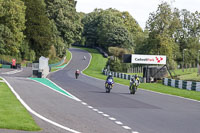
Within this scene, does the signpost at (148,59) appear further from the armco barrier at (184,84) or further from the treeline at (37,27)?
the treeline at (37,27)

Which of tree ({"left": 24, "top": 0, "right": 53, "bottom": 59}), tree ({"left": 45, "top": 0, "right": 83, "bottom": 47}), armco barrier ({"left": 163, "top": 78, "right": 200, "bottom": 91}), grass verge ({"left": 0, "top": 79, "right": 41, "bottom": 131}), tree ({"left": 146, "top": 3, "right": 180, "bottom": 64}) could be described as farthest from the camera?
tree ({"left": 45, "top": 0, "right": 83, "bottom": 47})

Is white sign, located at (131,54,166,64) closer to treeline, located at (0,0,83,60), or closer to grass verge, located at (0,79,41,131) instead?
treeline, located at (0,0,83,60)

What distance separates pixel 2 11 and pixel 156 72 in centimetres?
4141

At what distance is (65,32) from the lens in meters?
108

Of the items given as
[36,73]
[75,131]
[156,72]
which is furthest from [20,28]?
[75,131]

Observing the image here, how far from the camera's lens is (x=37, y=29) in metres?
93.1

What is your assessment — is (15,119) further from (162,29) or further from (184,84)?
(162,29)

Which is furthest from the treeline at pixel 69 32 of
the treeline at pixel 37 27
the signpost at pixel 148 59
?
the signpost at pixel 148 59

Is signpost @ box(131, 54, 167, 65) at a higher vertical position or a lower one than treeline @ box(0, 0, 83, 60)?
lower

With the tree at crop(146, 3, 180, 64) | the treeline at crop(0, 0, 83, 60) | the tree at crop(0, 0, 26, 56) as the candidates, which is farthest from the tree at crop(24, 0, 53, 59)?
the tree at crop(146, 3, 180, 64)

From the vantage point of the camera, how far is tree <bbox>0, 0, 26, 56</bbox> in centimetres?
7875

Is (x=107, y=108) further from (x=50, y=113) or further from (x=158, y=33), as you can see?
(x=158, y=33)

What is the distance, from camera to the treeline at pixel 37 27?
80812mm

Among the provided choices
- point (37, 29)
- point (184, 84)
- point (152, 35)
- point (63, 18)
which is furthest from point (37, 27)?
point (184, 84)
